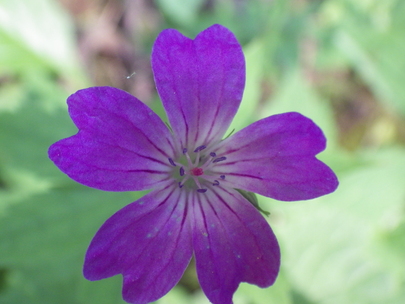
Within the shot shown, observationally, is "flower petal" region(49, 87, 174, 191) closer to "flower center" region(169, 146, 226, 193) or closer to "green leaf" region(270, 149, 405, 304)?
"flower center" region(169, 146, 226, 193)

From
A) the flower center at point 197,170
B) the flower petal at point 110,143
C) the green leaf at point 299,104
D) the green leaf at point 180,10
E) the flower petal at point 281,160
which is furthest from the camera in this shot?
the green leaf at point 180,10

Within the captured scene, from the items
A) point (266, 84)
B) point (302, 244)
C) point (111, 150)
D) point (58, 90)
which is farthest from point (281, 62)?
point (111, 150)

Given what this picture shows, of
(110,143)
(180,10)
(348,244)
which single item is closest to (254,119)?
(348,244)

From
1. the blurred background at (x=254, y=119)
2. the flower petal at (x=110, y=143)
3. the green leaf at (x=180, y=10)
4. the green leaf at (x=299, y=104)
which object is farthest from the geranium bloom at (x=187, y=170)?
the green leaf at (x=180, y=10)

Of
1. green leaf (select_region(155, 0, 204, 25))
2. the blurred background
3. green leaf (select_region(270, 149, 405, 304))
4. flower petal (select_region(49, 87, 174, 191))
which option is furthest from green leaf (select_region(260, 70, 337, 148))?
flower petal (select_region(49, 87, 174, 191))

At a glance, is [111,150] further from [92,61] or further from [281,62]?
[92,61]

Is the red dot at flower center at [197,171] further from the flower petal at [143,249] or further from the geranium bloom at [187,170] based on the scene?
the flower petal at [143,249]
